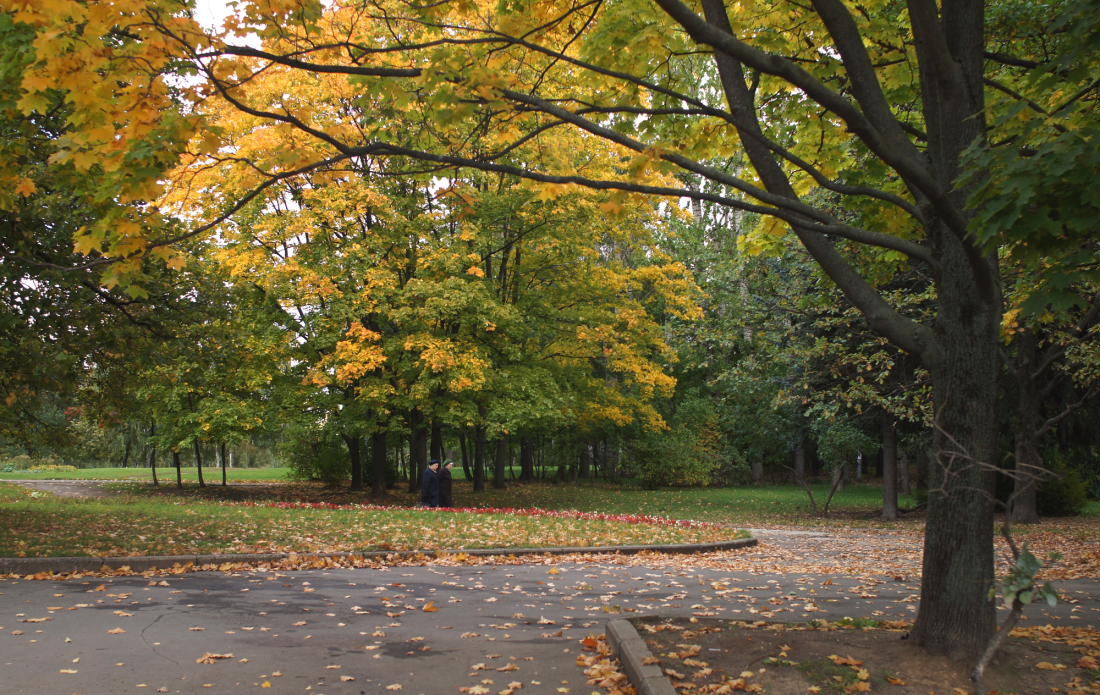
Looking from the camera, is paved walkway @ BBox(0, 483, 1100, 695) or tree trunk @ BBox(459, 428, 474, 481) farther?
tree trunk @ BBox(459, 428, 474, 481)

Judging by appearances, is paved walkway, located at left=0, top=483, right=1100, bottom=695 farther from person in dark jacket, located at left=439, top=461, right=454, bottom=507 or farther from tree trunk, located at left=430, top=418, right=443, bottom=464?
tree trunk, located at left=430, top=418, right=443, bottom=464

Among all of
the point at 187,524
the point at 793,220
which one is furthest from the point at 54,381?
the point at 793,220

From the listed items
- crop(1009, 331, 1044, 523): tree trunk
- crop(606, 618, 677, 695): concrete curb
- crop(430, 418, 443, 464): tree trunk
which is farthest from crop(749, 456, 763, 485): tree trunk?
crop(606, 618, 677, 695): concrete curb

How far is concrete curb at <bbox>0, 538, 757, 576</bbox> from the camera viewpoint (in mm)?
9188

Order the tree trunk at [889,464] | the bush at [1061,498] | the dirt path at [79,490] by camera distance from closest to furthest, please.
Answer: the bush at [1061,498] → the tree trunk at [889,464] → the dirt path at [79,490]

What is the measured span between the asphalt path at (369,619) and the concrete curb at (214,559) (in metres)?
0.62

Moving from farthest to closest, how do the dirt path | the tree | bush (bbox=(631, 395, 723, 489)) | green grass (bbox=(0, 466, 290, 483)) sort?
1. green grass (bbox=(0, 466, 290, 483))
2. bush (bbox=(631, 395, 723, 489))
3. the dirt path
4. the tree

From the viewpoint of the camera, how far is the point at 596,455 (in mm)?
43406

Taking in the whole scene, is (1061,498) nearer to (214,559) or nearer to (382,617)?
(382,617)

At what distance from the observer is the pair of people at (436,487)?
63.5 ft

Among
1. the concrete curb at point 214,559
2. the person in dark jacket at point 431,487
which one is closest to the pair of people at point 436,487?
the person in dark jacket at point 431,487

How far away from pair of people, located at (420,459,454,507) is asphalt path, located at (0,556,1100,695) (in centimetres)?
885

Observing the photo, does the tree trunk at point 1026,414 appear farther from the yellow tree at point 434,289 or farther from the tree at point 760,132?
the tree at point 760,132

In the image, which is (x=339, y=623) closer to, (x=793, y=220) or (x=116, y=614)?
(x=116, y=614)
